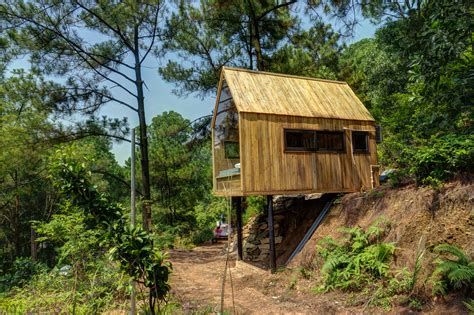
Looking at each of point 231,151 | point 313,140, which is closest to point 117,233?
point 313,140

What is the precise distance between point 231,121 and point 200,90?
5.95 metres

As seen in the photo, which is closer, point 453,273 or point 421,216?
point 453,273

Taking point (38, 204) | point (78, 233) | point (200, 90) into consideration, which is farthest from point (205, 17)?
point (38, 204)

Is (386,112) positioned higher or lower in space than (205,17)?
lower

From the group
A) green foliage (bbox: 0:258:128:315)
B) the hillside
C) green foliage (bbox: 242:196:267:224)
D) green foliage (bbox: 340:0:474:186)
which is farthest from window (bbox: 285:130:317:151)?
green foliage (bbox: 0:258:128:315)

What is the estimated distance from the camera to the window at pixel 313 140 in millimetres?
9781

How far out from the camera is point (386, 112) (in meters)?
15.2

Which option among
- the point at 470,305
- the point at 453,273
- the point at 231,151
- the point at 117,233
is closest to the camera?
the point at 117,233

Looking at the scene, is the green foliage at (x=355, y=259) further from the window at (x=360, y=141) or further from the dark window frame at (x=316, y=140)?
the window at (x=360, y=141)

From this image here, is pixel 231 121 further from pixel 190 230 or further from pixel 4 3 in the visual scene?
pixel 190 230

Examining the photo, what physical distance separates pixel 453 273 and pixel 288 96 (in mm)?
6680

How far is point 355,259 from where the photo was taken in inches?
277

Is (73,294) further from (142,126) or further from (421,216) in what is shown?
(142,126)

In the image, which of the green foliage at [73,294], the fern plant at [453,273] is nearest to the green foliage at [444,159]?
the fern plant at [453,273]
